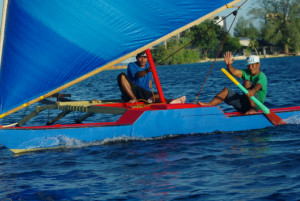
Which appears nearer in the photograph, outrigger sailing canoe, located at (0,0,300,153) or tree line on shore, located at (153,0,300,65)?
outrigger sailing canoe, located at (0,0,300,153)

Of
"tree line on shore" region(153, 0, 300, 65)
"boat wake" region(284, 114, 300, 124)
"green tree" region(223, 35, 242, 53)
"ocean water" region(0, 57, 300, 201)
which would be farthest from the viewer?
"green tree" region(223, 35, 242, 53)

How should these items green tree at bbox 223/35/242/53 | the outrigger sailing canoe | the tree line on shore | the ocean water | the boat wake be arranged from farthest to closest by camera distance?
green tree at bbox 223/35/242/53 → the tree line on shore → the boat wake → the outrigger sailing canoe → the ocean water

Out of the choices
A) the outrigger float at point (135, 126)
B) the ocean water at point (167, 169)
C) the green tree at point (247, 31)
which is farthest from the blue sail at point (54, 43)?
the green tree at point (247, 31)

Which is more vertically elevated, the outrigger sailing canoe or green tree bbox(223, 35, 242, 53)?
green tree bbox(223, 35, 242, 53)

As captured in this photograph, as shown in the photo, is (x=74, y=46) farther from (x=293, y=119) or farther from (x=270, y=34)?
(x=270, y=34)

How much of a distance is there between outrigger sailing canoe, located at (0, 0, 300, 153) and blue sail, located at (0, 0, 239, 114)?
2 centimetres

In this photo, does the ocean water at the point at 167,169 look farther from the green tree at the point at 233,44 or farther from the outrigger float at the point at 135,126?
the green tree at the point at 233,44

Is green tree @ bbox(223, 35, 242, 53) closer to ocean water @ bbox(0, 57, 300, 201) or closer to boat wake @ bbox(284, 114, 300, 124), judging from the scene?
boat wake @ bbox(284, 114, 300, 124)

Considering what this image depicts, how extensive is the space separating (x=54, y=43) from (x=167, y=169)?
3.28 m

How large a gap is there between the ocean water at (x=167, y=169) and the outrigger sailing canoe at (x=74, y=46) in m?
0.38

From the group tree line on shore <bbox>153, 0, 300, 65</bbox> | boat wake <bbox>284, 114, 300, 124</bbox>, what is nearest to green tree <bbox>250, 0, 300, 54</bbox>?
tree line on shore <bbox>153, 0, 300, 65</bbox>

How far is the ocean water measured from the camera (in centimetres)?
689

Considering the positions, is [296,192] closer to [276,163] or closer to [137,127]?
[276,163]

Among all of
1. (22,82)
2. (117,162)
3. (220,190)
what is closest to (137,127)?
(117,162)
